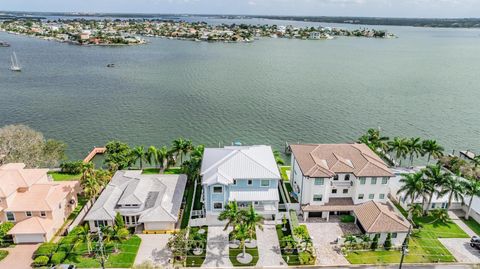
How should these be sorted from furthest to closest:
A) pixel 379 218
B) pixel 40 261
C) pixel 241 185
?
pixel 241 185 < pixel 379 218 < pixel 40 261

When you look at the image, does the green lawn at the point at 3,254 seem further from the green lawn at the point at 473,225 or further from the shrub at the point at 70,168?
the green lawn at the point at 473,225

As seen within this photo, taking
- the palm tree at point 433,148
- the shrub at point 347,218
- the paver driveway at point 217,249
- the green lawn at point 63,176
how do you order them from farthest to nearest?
the palm tree at point 433,148
the green lawn at point 63,176
the shrub at point 347,218
the paver driveway at point 217,249

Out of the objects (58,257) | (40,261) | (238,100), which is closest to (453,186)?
(58,257)

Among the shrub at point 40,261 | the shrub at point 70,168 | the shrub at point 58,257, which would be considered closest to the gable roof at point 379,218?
the shrub at point 58,257

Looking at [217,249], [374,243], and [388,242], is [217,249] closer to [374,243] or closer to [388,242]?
[374,243]

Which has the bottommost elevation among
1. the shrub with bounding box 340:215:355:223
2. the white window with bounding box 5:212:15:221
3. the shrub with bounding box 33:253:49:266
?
the shrub with bounding box 33:253:49:266

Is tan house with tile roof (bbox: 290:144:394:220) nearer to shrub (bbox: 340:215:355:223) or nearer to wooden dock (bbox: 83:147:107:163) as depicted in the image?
shrub (bbox: 340:215:355:223)

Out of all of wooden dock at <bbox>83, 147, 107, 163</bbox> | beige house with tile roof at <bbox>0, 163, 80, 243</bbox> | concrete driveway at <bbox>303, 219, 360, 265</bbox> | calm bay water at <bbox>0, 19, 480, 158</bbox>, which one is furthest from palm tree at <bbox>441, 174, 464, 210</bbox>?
wooden dock at <bbox>83, 147, 107, 163</bbox>
